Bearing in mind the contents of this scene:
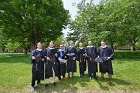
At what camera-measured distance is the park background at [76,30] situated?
13578mm

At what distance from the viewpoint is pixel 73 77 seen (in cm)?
1491

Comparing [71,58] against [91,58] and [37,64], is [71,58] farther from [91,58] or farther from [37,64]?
[37,64]

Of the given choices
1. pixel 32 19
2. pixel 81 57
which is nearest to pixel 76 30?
pixel 32 19

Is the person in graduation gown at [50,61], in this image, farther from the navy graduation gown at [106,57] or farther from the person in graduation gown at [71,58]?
the navy graduation gown at [106,57]

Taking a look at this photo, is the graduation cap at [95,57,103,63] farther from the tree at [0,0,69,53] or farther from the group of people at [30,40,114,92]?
the tree at [0,0,69,53]

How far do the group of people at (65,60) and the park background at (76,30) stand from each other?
65 cm

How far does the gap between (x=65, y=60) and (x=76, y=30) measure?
1623 centimetres

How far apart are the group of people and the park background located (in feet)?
2.13

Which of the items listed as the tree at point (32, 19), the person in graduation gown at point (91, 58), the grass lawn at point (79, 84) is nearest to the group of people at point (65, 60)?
the person in graduation gown at point (91, 58)

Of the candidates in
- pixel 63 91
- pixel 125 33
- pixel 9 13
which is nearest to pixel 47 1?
pixel 9 13

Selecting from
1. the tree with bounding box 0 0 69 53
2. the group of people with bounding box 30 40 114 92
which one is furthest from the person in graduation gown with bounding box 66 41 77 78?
the tree with bounding box 0 0 69 53

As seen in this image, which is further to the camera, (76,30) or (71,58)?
(76,30)

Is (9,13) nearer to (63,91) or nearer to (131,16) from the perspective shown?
(131,16)

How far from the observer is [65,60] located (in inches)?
570
